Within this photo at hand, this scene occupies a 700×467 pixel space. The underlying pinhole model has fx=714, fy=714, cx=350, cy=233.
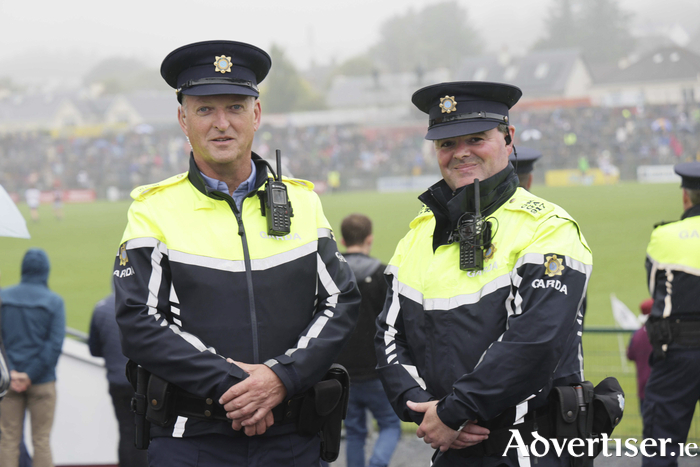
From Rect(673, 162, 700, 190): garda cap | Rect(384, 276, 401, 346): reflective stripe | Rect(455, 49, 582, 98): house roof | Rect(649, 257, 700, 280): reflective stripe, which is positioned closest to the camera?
Rect(384, 276, 401, 346): reflective stripe

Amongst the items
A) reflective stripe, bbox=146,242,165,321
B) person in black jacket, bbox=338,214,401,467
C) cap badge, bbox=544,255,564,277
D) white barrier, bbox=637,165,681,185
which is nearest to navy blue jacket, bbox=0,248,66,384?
person in black jacket, bbox=338,214,401,467

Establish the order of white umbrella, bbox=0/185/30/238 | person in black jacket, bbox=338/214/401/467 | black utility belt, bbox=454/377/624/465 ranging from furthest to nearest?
1. person in black jacket, bbox=338/214/401/467
2. white umbrella, bbox=0/185/30/238
3. black utility belt, bbox=454/377/624/465

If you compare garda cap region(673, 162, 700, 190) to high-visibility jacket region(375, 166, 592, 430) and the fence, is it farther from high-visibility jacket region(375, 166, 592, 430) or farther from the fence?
high-visibility jacket region(375, 166, 592, 430)

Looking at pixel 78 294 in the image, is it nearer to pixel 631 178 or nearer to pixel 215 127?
pixel 215 127

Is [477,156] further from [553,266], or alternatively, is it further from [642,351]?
[642,351]

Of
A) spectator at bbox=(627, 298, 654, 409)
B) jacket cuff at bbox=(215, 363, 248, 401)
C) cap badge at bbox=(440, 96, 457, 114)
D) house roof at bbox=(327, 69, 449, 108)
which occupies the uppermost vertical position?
house roof at bbox=(327, 69, 449, 108)

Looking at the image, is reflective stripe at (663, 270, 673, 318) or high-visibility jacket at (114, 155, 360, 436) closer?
high-visibility jacket at (114, 155, 360, 436)

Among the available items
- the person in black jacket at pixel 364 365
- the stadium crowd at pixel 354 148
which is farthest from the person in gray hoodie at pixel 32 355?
the stadium crowd at pixel 354 148

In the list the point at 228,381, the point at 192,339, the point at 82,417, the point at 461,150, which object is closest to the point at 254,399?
the point at 228,381

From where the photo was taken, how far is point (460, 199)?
260 centimetres

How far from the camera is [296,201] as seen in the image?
9.12 feet

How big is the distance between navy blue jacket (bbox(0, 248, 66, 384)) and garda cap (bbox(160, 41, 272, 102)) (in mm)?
2795

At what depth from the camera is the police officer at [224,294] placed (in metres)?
2.42

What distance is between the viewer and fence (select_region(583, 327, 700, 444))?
625 cm
